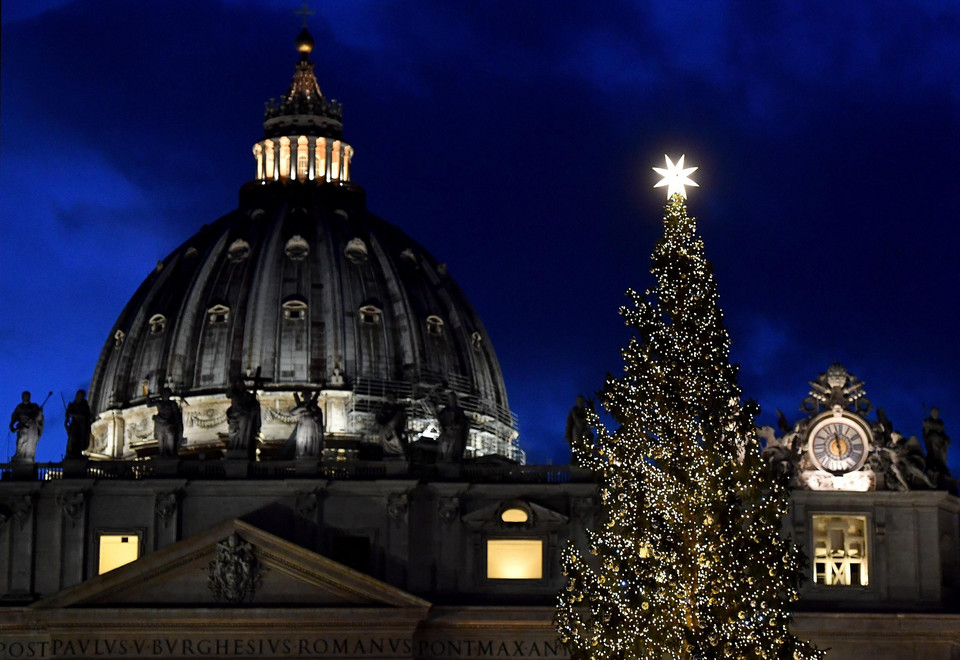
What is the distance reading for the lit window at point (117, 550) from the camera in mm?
94875

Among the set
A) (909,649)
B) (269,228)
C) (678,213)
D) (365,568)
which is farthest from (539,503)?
(269,228)

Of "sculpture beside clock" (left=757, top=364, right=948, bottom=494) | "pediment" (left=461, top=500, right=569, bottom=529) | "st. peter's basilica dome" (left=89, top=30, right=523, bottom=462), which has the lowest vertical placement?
"pediment" (left=461, top=500, right=569, bottom=529)

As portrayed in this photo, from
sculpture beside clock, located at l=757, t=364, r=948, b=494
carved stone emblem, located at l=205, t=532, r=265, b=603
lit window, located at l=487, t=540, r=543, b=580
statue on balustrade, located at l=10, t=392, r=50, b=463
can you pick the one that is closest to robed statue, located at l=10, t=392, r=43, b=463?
statue on balustrade, located at l=10, t=392, r=50, b=463

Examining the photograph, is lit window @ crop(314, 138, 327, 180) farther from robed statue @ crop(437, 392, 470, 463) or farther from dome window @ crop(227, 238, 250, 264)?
robed statue @ crop(437, 392, 470, 463)

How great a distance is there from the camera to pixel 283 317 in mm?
124000

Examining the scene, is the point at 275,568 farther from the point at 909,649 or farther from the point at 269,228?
the point at 269,228

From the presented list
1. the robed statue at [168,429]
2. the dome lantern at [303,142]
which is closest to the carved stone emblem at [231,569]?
the robed statue at [168,429]

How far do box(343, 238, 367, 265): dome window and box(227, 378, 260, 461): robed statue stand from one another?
97.2 ft

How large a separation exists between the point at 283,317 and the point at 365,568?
3093 centimetres

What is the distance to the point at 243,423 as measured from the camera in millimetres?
97000

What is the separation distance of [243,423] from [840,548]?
68.8ft

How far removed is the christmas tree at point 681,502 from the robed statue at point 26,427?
32.7 m

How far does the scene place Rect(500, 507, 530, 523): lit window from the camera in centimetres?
9481

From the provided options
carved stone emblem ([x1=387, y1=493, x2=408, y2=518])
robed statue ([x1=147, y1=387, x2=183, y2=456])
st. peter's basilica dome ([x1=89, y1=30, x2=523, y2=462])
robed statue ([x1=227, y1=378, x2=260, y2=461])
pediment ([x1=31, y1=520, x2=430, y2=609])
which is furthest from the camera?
st. peter's basilica dome ([x1=89, y1=30, x2=523, y2=462])
